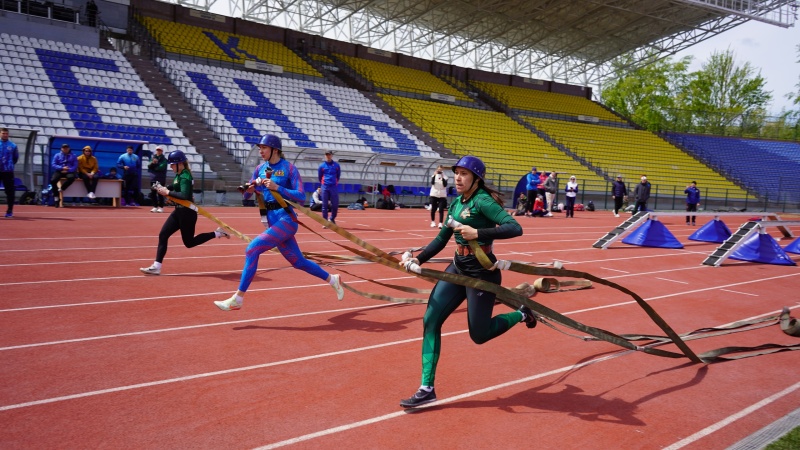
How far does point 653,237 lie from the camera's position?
16.0 metres

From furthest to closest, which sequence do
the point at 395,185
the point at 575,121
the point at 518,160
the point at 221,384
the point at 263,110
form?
the point at 575,121
the point at 518,160
the point at 263,110
the point at 395,185
the point at 221,384

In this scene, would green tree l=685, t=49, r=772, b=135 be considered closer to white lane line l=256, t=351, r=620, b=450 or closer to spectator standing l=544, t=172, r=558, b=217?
spectator standing l=544, t=172, r=558, b=217

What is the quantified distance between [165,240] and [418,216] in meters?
14.2

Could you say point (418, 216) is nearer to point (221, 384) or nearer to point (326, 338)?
point (326, 338)

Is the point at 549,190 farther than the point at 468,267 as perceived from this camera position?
Yes

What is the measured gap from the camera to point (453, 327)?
6.91 metres

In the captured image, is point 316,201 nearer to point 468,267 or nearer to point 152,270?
point 152,270

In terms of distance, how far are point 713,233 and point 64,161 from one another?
1902cm

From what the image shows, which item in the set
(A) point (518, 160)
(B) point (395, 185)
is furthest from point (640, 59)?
(B) point (395, 185)

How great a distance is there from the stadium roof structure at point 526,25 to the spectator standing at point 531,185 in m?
17.5

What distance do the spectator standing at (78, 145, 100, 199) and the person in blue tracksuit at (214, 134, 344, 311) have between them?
12.9m

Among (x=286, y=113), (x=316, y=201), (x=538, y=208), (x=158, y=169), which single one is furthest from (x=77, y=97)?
(x=538, y=208)

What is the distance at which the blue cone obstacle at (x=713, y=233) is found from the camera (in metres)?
18.1

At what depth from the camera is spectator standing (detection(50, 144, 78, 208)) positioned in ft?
55.9
